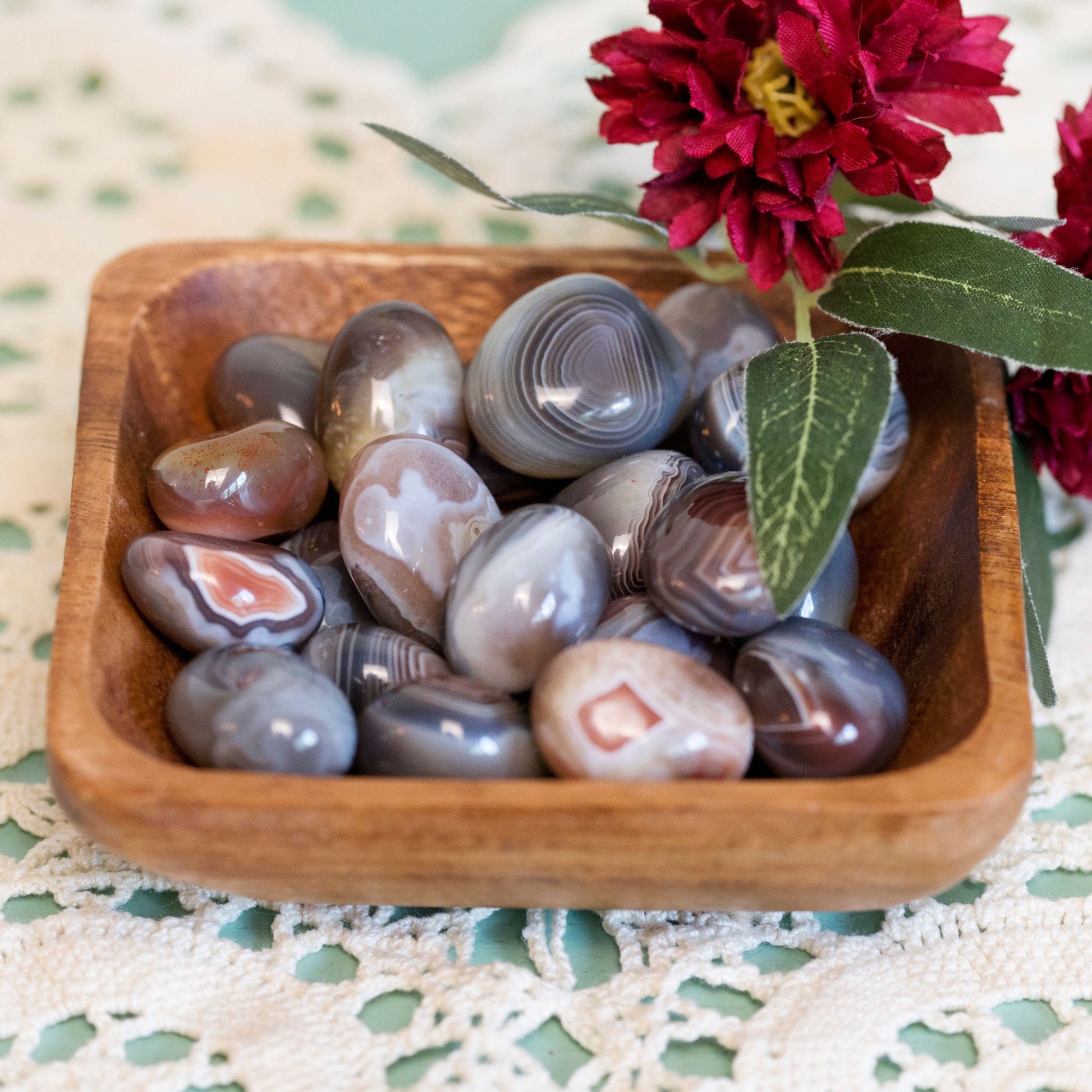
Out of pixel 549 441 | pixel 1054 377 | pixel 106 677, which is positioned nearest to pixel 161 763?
pixel 106 677

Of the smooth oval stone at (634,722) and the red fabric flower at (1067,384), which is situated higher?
the red fabric flower at (1067,384)

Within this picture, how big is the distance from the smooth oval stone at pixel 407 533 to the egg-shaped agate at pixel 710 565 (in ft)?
0.21

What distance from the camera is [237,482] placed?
394mm

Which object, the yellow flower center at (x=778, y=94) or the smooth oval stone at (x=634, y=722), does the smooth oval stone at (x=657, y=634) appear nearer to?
the smooth oval stone at (x=634, y=722)

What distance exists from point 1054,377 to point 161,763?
0.35 m

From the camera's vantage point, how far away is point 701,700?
33 cm

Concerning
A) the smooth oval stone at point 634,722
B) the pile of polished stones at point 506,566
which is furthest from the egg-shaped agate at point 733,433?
the smooth oval stone at point 634,722

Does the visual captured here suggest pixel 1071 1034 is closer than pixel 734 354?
Yes

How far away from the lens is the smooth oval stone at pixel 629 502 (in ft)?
1.28

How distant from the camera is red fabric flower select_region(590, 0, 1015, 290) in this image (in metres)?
0.39

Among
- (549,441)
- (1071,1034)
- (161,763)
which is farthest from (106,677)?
(1071,1034)

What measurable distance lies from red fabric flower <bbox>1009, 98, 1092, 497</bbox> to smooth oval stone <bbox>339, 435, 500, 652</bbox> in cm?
23

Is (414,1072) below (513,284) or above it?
below

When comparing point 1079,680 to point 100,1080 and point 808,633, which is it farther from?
point 100,1080
